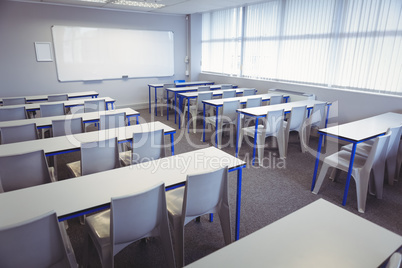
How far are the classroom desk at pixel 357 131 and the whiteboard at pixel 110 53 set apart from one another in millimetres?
6480

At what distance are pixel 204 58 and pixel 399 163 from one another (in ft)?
22.3

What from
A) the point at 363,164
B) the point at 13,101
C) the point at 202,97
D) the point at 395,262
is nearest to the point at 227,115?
the point at 202,97

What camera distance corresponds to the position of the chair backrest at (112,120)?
387 cm

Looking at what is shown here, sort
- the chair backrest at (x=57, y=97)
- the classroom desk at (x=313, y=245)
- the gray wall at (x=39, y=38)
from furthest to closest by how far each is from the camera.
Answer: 1. the gray wall at (x=39, y=38)
2. the chair backrest at (x=57, y=97)
3. the classroom desk at (x=313, y=245)

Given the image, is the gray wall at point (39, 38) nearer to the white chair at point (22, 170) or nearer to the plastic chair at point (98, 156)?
the plastic chair at point (98, 156)

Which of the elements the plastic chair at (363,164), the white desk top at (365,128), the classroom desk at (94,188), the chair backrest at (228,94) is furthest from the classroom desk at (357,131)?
the chair backrest at (228,94)

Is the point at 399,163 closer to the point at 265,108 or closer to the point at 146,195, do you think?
the point at 265,108

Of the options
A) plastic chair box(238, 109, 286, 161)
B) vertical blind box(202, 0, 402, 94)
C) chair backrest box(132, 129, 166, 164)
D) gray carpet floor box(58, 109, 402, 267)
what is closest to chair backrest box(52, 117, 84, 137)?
gray carpet floor box(58, 109, 402, 267)

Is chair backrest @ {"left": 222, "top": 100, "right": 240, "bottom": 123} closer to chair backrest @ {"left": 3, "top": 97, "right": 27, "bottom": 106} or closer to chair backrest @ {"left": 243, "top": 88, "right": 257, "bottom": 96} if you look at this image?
chair backrest @ {"left": 243, "top": 88, "right": 257, "bottom": 96}

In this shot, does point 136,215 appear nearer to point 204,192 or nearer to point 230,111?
point 204,192

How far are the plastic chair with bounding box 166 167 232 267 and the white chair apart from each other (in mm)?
1253

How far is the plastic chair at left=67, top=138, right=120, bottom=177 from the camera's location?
251 cm

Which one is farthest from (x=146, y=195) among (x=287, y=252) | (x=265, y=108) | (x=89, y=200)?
(x=265, y=108)

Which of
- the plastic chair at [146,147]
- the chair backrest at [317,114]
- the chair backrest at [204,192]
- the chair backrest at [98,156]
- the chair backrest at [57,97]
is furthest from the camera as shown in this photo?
the chair backrest at [57,97]
